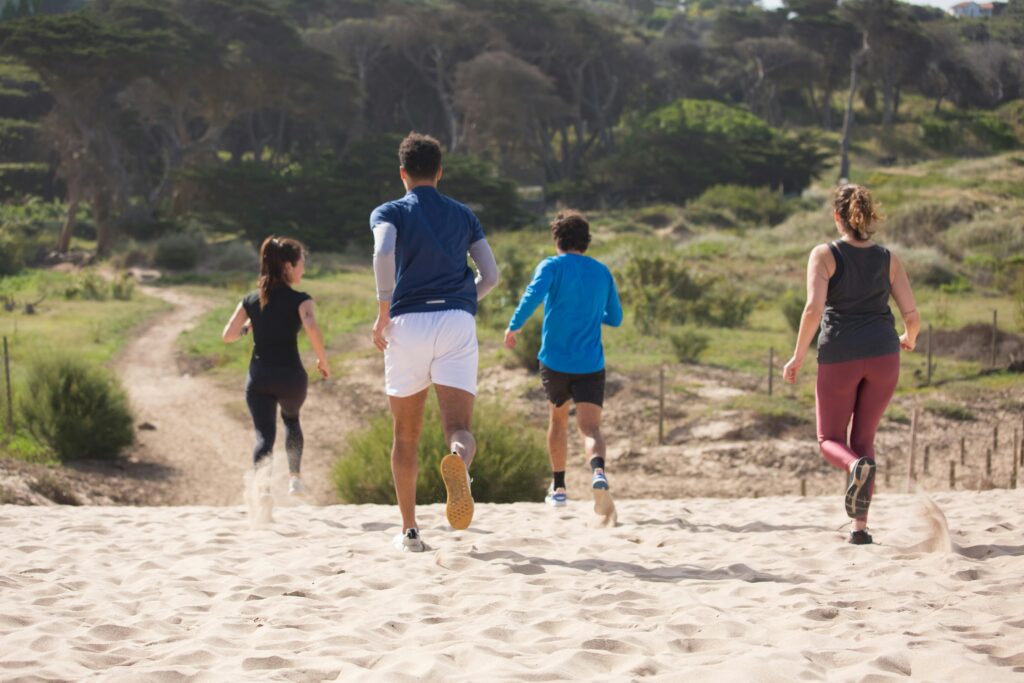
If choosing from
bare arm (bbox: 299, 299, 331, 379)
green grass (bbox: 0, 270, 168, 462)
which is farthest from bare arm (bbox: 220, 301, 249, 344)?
green grass (bbox: 0, 270, 168, 462)

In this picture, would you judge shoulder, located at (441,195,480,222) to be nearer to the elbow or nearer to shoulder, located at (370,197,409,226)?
shoulder, located at (370,197,409,226)

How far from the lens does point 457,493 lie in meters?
4.82

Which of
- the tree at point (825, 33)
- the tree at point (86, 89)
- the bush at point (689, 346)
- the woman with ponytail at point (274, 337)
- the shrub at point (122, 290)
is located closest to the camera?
the woman with ponytail at point (274, 337)

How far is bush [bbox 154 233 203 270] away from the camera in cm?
→ 3066

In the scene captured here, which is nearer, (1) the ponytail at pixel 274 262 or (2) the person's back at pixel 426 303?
(2) the person's back at pixel 426 303

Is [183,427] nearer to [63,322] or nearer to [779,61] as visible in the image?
[63,322]

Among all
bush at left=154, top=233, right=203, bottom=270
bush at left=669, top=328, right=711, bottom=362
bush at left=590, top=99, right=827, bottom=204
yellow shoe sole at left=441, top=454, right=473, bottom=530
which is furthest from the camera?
bush at left=590, top=99, right=827, bottom=204

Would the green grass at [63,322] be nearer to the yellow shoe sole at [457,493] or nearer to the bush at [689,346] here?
the bush at [689,346]

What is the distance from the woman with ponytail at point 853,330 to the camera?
17.4 feet

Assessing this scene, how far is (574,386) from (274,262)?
1.76 metres

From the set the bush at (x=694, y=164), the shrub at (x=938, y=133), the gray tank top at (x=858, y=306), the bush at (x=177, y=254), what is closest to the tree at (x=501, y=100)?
the bush at (x=694, y=164)

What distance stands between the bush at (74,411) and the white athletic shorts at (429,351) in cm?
671

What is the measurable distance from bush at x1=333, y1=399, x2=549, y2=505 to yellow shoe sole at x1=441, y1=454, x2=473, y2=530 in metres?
3.55

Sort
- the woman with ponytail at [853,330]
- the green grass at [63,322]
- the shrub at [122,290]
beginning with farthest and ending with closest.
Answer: the shrub at [122,290] → the green grass at [63,322] → the woman with ponytail at [853,330]
